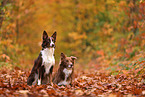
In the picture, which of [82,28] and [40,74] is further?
[82,28]

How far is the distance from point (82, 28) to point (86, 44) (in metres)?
1.83

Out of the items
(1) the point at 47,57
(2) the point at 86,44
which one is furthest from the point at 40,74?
(2) the point at 86,44

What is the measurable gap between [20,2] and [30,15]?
398 centimetres

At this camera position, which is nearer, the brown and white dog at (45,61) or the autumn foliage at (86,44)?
the brown and white dog at (45,61)

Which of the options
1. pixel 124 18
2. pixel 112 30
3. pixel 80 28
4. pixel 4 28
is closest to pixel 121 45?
pixel 124 18

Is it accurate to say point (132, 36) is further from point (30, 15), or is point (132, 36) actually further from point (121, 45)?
point (30, 15)

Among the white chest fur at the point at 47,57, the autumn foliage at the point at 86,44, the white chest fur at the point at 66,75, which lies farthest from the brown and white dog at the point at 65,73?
the white chest fur at the point at 47,57

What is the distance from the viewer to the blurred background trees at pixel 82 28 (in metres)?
13.2

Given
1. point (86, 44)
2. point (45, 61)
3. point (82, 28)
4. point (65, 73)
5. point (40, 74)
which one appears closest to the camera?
point (45, 61)

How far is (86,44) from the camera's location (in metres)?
22.2

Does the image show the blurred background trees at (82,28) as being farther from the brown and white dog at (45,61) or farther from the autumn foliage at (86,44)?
the brown and white dog at (45,61)

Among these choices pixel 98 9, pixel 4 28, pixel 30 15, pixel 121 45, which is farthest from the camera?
pixel 98 9

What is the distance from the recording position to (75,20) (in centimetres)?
2311

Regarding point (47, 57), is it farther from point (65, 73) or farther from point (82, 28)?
point (82, 28)
